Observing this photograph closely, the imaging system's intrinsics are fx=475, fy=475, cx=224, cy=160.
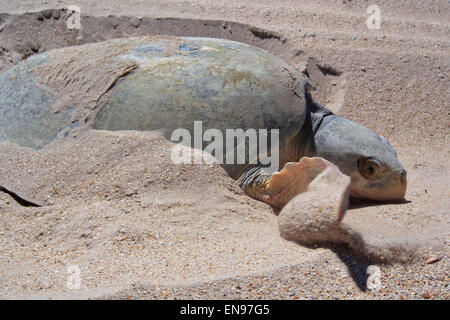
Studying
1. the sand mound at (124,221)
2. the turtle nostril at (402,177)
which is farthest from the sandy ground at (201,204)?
the turtle nostril at (402,177)

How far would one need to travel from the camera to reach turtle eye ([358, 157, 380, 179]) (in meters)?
2.75

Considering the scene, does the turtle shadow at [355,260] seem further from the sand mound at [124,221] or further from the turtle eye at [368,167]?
the turtle eye at [368,167]

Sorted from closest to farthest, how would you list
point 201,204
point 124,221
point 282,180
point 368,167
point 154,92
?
point 124,221 < point 201,204 < point 282,180 < point 154,92 < point 368,167

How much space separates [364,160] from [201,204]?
1.04 meters

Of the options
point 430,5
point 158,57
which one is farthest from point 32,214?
point 430,5

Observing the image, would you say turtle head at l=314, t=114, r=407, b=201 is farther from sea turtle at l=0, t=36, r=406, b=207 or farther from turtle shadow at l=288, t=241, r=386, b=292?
turtle shadow at l=288, t=241, r=386, b=292

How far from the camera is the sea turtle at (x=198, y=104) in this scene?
262 centimetres

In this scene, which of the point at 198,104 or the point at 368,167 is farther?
the point at 368,167

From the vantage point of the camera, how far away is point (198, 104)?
2.62m

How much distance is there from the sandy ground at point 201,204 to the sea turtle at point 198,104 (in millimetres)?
127

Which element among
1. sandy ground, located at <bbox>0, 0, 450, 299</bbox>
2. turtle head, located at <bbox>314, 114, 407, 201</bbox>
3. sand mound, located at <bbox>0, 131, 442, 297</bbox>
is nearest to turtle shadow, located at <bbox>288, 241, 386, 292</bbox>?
sandy ground, located at <bbox>0, 0, 450, 299</bbox>

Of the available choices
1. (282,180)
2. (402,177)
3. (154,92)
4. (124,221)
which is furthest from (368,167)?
(124,221)

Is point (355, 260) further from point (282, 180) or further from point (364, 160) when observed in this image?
point (364, 160)

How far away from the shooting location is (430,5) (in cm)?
548
